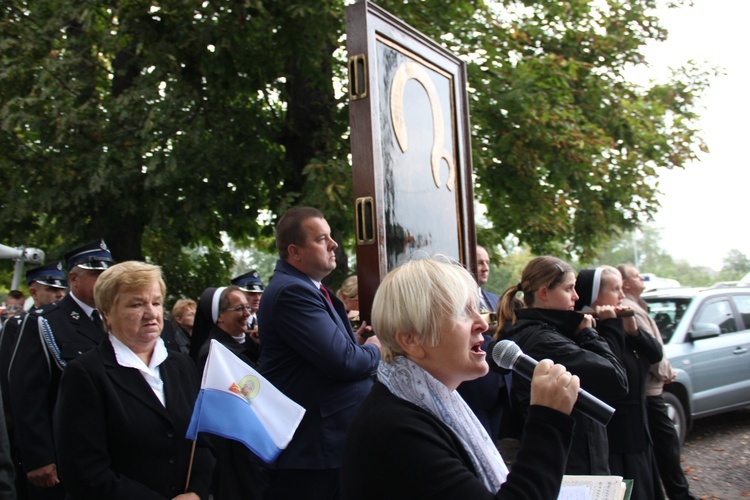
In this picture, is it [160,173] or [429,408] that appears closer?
[429,408]

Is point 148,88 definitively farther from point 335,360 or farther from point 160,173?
point 335,360

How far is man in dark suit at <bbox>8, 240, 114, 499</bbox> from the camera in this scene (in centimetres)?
373

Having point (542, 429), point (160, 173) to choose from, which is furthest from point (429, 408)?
point (160, 173)

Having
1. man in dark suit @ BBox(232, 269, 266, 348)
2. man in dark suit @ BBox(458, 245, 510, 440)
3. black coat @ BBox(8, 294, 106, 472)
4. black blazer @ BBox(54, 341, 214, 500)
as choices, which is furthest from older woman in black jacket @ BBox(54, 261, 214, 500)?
man in dark suit @ BBox(232, 269, 266, 348)

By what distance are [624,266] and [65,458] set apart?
490cm

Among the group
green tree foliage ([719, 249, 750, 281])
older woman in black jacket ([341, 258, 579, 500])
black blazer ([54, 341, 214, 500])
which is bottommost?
green tree foliage ([719, 249, 750, 281])

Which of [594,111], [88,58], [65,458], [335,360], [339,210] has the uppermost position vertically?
[88,58]

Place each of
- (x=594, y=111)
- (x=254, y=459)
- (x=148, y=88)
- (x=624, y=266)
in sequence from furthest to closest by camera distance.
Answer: (x=594, y=111)
(x=148, y=88)
(x=624, y=266)
(x=254, y=459)

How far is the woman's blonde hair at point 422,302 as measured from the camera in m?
1.96

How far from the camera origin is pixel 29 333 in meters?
3.86

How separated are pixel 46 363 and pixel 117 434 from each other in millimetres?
1123

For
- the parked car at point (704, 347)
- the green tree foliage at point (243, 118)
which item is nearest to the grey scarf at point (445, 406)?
the green tree foliage at point (243, 118)

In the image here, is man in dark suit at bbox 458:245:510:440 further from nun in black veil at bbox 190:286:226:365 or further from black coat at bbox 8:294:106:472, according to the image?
black coat at bbox 8:294:106:472

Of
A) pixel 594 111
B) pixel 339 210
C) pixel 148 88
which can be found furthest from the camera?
pixel 594 111
